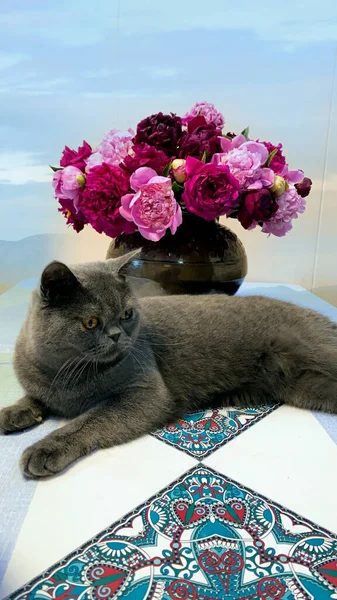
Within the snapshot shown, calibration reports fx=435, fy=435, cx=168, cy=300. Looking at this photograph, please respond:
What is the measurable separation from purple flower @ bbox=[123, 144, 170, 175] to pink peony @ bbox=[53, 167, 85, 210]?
0.14 meters

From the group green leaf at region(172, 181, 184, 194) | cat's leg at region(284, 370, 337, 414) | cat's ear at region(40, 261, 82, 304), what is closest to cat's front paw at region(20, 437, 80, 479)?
cat's ear at region(40, 261, 82, 304)

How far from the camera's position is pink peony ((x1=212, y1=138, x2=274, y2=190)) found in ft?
3.50

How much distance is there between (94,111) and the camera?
69.9 inches

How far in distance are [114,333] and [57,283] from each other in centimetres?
14

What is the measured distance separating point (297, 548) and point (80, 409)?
49 centimetres

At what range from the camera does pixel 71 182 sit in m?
1.14

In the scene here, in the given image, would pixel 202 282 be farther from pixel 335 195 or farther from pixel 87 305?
pixel 335 195

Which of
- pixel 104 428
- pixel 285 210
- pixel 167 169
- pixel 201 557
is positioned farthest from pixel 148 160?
pixel 201 557

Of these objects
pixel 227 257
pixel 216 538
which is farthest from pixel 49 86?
pixel 216 538

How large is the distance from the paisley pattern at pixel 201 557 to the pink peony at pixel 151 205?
24.1 inches

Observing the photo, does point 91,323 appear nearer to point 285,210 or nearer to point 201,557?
point 201,557

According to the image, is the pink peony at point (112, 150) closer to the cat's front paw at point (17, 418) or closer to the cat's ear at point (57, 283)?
the cat's ear at point (57, 283)

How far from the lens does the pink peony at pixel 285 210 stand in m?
1.17

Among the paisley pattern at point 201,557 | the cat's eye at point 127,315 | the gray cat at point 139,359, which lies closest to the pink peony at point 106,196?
the gray cat at point 139,359
